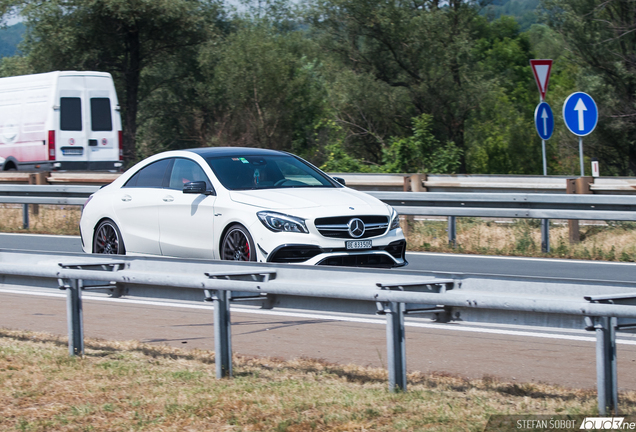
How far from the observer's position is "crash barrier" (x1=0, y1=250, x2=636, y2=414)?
4.45 meters

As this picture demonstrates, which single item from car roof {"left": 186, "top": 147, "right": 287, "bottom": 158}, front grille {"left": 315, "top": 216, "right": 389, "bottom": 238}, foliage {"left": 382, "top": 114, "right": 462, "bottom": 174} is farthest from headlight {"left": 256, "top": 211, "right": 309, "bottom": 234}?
foliage {"left": 382, "top": 114, "right": 462, "bottom": 174}

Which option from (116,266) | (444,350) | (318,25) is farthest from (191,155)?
(318,25)

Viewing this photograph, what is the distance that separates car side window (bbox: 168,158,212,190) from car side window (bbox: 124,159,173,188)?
0.54 ft

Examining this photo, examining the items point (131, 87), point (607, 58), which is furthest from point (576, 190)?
point (131, 87)

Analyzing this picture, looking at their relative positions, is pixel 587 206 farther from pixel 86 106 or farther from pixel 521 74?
pixel 521 74

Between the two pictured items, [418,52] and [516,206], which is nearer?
[516,206]

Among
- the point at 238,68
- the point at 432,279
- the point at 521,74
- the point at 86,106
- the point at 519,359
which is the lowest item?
the point at 519,359

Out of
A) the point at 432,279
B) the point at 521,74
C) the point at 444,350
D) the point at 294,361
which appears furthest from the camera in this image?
the point at 521,74

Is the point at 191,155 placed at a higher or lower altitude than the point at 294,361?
higher

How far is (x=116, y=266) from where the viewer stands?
639 cm

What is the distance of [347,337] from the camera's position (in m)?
7.29

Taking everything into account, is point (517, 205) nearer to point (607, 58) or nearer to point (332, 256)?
point (332, 256)

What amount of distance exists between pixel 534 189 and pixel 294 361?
30.0 ft

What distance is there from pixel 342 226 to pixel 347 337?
1469 millimetres
